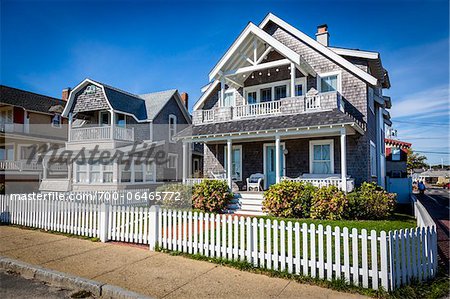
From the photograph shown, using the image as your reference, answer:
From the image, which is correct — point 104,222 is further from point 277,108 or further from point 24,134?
point 24,134

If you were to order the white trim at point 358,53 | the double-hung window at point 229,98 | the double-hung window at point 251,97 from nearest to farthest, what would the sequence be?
the white trim at point 358,53 < the double-hung window at point 251,97 < the double-hung window at point 229,98

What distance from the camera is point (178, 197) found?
1402 centimetres

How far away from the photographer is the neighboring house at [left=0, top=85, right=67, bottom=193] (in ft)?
80.5

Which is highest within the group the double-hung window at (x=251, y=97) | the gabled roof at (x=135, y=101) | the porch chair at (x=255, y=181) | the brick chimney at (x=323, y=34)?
the brick chimney at (x=323, y=34)

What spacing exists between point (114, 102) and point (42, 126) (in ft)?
36.5

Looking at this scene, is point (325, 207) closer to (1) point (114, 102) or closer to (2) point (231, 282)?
(2) point (231, 282)

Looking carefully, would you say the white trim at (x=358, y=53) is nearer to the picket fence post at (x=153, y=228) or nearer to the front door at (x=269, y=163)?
the front door at (x=269, y=163)

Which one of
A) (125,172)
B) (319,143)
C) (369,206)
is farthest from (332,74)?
(125,172)

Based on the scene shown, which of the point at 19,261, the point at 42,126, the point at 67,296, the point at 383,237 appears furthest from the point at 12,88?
the point at 383,237

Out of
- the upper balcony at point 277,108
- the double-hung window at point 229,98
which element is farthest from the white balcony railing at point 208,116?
the double-hung window at point 229,98

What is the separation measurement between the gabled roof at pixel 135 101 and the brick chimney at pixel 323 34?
13.2 metres

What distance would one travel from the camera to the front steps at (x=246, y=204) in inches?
514

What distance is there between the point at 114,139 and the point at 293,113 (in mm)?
12403

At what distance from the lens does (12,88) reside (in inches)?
1080
